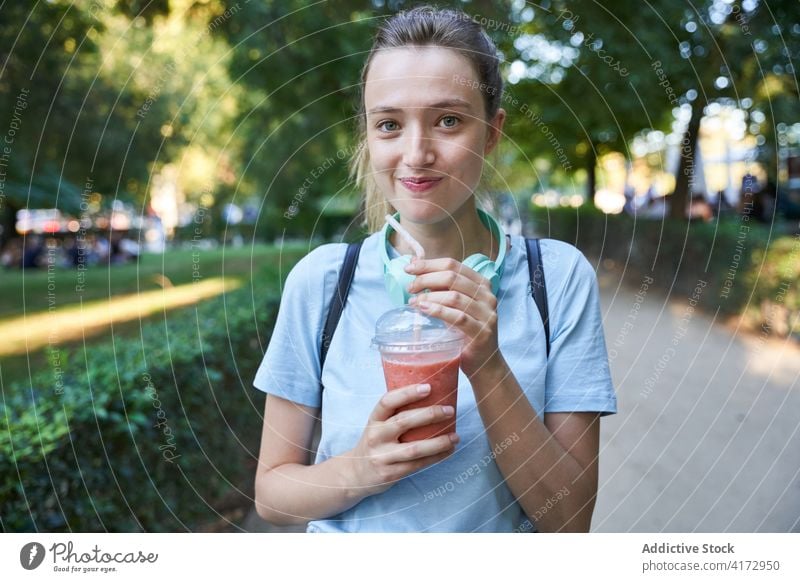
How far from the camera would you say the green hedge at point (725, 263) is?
5.77 metres

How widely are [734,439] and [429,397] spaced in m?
3.67

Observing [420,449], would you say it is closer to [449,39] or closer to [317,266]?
[317,266]

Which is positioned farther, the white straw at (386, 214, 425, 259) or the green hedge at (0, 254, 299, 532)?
the green hedge at (0, 254, 299, 532)

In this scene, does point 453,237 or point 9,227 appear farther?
point 9,227

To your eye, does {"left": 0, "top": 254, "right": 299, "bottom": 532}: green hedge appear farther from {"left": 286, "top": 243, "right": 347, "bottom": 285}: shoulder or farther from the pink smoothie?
the pink smoothie

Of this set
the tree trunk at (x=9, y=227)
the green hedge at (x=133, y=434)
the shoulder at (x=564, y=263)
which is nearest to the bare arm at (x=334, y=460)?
the shoulder at (x=564, y=263)

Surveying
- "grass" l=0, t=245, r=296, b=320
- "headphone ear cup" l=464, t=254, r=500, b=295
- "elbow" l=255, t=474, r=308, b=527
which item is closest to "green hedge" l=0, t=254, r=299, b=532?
"elbow" l=255, t=474, r=308, b=527

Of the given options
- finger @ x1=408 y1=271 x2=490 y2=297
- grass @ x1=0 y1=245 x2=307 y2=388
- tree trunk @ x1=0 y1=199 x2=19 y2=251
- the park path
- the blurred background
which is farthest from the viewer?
tree trunk @ x1=0 y1=199 x2=19 y2=251

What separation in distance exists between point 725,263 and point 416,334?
683 centimetres

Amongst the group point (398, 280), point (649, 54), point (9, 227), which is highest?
point (9, 227)

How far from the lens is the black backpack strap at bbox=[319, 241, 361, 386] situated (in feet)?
4.54

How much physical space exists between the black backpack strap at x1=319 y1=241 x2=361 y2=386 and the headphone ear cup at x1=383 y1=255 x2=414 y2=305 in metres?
0.07

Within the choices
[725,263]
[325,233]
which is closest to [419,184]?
[725,263]

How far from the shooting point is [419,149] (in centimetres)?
133
